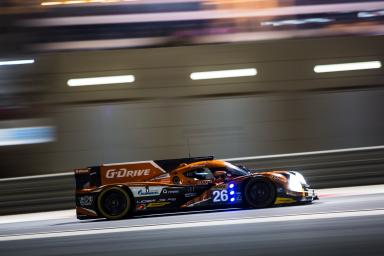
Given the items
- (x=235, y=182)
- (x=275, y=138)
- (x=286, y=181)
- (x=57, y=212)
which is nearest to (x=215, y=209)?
(x=235, y=182)

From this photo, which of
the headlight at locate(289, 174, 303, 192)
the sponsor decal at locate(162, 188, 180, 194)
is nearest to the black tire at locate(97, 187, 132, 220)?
the sponsor decal at locate(162, 188, 180, 194)

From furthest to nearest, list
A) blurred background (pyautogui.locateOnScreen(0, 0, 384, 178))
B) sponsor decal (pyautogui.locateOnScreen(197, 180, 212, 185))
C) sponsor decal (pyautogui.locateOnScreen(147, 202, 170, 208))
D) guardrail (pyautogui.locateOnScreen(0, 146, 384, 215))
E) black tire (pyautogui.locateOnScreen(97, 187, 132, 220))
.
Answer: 1. blurred background (pyautogui.locateOnScreen(0, 0, 384, 178))
2. guardrail (pyautogui.locateOnScreen(0, 146, 384, 215))
3. black tire (pyautogui.locateOnScreen(97, 187, 132, 220))
4. sponsor decal (pyautogui.locateOnScreen(147, 202, 170, 208))
5. sponsor decal (pyautogui.locateOnScreen(197, 180, 212, 185))

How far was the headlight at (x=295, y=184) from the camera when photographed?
34.9 feet

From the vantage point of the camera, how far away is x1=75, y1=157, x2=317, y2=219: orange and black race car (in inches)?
421

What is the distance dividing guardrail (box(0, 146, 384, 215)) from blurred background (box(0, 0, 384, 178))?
233cm

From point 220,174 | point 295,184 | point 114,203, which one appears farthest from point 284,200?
point 114,203

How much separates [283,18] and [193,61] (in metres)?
3.31

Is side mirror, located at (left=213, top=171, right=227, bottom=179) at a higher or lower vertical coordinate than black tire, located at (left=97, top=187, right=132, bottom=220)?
higher

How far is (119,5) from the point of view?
18.5m

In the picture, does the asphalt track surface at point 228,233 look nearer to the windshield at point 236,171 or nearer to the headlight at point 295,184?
the headlight at point 295,184

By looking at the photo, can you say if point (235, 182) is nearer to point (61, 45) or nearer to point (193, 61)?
point (193, 61)

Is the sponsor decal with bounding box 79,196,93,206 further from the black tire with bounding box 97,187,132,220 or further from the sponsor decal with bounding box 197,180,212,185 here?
the sponsor decal with bounding box 197,180,212,185

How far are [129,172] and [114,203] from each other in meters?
0.67

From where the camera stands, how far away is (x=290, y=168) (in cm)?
1480
